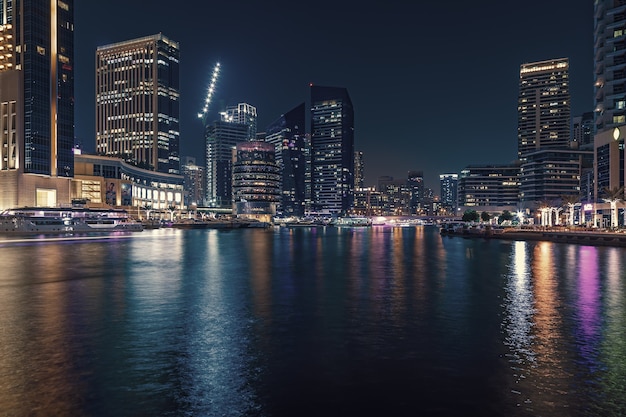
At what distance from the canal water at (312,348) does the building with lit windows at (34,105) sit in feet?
484

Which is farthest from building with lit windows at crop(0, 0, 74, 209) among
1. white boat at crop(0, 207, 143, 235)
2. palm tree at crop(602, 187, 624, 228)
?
palm tree at crop(602, 187, 624, 228)

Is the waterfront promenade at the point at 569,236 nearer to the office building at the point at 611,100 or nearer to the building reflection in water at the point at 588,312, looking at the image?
the office building at the point at 611,100

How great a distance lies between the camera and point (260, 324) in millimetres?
26125

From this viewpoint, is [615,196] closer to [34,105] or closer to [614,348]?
[614,348]

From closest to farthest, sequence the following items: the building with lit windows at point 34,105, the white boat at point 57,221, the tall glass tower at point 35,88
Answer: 1. the white boat at point 57,221
2. the building with lit windows at point 34,105
3. the tall glass tower at point 35,88

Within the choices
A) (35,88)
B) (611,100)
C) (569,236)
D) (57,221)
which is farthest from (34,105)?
(611,100)

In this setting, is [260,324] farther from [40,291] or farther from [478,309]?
[40,291]

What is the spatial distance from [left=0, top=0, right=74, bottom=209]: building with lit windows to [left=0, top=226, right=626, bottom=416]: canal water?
148m

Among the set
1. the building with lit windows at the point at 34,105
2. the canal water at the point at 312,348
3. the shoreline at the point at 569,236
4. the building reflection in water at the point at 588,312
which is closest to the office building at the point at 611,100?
the shoreline at the point at 569,236

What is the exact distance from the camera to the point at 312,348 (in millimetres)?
21312

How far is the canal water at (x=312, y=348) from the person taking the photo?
48.6ft

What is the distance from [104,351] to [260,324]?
849 cm

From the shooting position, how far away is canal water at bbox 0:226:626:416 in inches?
583

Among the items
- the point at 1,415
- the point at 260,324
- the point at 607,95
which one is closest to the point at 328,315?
the point at 260,324
